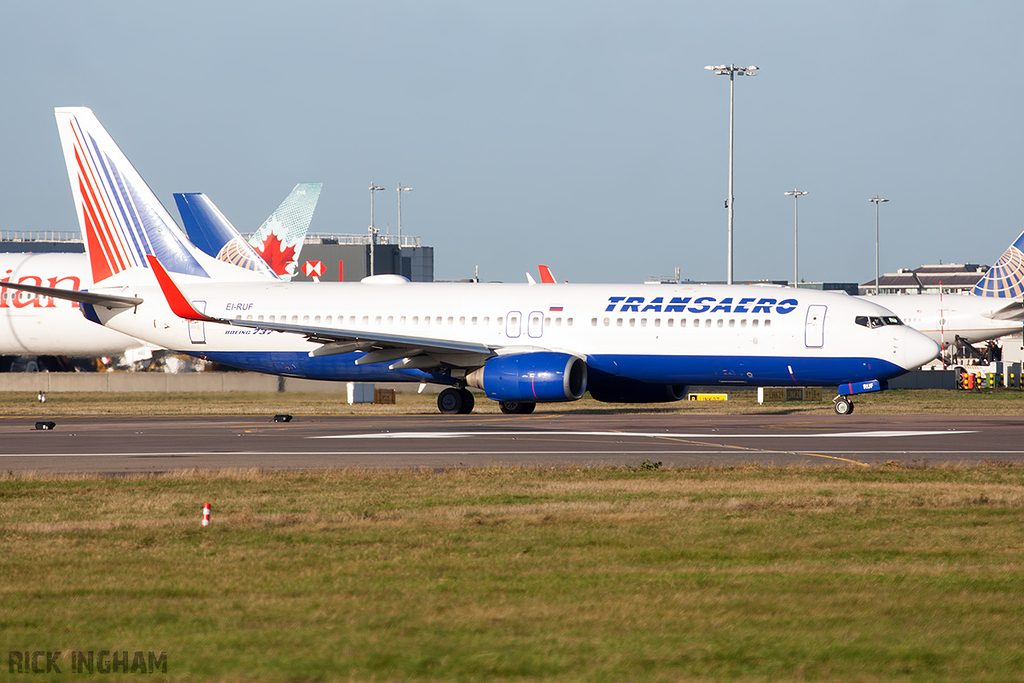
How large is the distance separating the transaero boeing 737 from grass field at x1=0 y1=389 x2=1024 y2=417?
2.64 meters

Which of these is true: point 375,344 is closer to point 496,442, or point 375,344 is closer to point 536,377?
point 536,377

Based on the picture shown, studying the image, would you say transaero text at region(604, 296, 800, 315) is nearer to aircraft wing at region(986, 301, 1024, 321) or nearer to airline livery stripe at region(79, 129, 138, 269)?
airline livery stripe at region(79, 129, 138, 269)

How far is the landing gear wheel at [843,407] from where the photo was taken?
3709cm

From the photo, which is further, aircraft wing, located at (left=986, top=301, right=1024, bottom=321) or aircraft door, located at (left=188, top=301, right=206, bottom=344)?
aircraft wing, located at (left=986, top=301, right=1024, bottom=321)

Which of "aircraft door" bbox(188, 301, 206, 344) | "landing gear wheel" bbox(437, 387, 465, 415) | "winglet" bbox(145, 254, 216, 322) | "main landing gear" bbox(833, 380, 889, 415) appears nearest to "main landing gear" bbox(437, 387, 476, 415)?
"landing gear wheel" bbox(437, 387, 465, 415)

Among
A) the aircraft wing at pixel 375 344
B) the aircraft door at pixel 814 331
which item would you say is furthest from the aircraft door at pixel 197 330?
the aircraft door at pixel 814 331

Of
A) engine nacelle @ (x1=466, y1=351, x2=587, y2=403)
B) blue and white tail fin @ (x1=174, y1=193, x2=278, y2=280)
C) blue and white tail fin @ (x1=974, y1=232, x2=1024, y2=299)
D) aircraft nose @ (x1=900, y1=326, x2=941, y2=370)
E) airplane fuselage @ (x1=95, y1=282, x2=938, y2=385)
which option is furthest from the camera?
blue and white tail fin @ (x1=174, y1=193, x2=278, y2=280)

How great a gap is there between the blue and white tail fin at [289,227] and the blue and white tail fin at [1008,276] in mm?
41183

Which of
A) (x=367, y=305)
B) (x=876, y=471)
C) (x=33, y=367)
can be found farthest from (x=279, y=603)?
(x=33, y=367)

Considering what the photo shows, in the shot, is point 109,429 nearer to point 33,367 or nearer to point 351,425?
point 351,425

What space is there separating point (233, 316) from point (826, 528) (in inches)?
1166

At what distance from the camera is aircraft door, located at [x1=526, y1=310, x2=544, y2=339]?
36406 mm

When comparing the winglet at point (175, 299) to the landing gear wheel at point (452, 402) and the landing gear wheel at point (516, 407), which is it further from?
the landing gear wheel at point (516, 407)

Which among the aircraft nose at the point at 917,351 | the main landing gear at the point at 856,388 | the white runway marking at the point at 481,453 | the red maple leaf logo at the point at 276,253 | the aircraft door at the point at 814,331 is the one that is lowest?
the white runway marking at the point at 481,453
